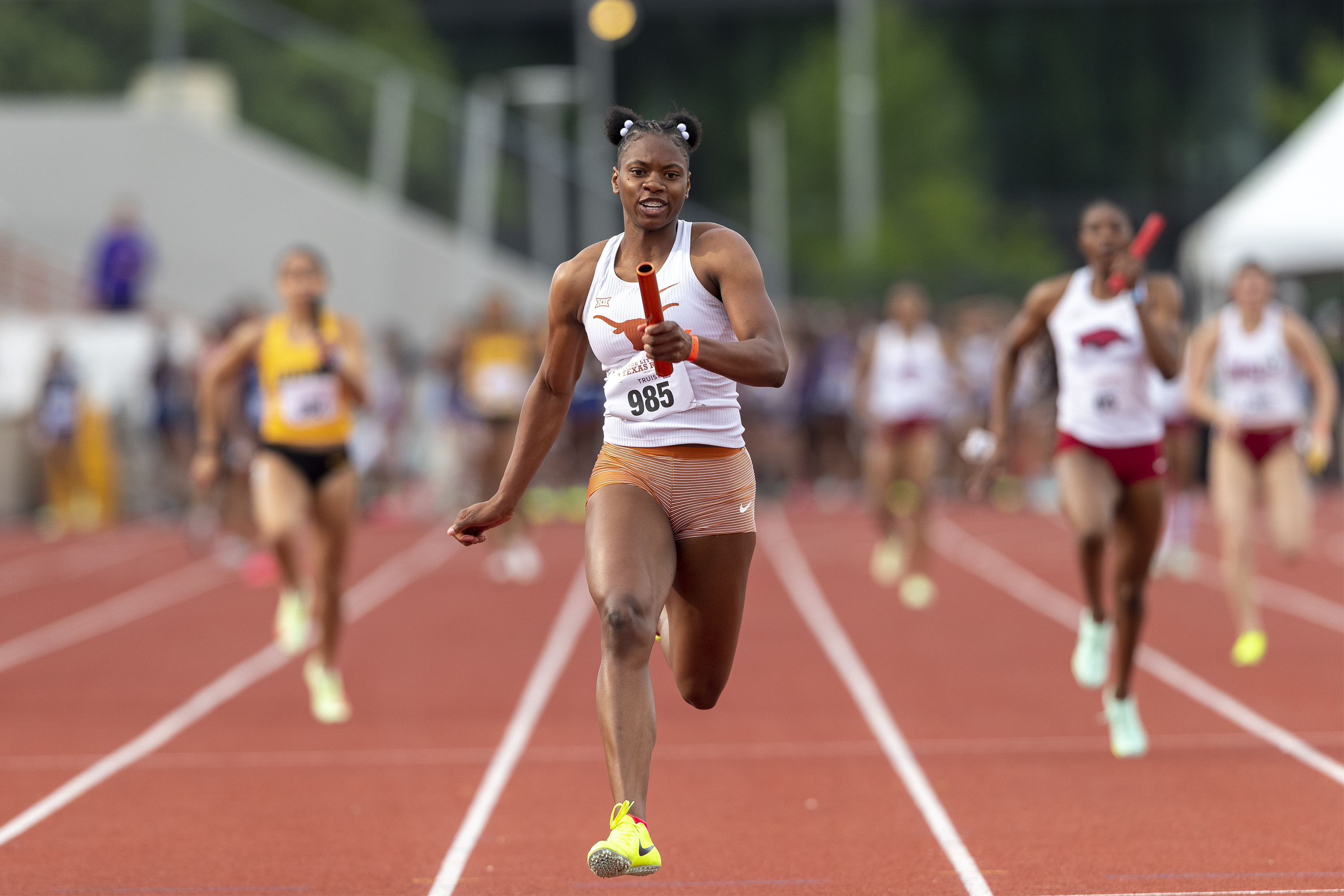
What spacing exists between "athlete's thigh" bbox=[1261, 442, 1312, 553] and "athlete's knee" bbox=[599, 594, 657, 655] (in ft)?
20.5

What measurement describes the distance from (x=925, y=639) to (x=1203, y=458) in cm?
1274

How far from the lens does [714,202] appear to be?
168ft

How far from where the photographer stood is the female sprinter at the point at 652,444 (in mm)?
5109

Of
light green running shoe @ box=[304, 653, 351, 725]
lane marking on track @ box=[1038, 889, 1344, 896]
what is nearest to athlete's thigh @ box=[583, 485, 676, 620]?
lane marking on track @ box=[1038, 889, 1344, 896]

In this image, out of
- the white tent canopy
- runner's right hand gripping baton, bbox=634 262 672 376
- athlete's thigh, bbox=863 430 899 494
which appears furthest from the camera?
the white tent canopy

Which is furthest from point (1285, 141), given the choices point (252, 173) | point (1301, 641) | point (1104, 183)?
point (1301, 641)

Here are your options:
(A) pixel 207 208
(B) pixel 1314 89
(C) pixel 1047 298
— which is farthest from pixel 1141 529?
(B) pixel 1314 89

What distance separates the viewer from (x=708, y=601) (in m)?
5.48

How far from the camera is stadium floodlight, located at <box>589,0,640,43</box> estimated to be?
147 feet

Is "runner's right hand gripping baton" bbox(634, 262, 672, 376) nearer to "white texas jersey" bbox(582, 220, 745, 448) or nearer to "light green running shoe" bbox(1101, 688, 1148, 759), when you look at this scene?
"white texas jersey" bbox(582, 220, 745, 448)

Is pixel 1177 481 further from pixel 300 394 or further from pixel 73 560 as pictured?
pixel 73 560

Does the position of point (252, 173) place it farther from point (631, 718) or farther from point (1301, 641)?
point (631, 718)

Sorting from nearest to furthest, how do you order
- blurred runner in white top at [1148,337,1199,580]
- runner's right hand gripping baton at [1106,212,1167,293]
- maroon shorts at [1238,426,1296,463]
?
1. runner's right hand gripping baton at [1106,212,1167,293]
2. maroon shorts at [1238,426,1296,463]
3. blurred runner in white top at [1148,337,1199,580]

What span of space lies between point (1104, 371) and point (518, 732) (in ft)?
10.1
